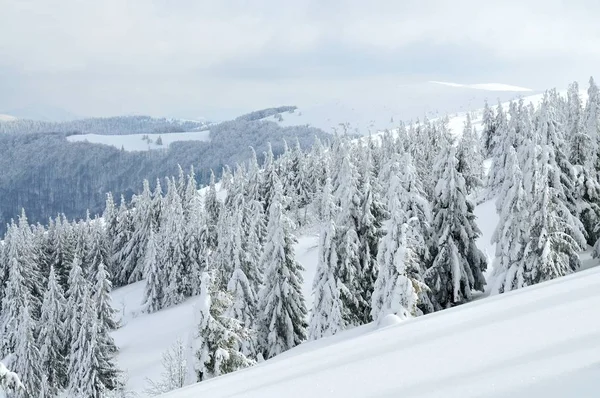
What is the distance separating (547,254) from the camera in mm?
20641

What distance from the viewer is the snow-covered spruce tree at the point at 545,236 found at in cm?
2083

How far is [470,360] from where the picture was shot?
572 cm

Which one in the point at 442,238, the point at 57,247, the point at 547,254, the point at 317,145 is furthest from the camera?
the point at 317,145

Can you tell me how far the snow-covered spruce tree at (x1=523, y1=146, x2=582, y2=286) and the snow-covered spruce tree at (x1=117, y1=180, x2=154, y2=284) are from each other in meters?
47.8

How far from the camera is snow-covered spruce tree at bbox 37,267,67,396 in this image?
3438 centimetres

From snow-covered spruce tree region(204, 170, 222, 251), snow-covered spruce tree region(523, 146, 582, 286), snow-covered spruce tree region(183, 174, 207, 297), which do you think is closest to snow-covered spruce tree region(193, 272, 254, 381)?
snow-covered spruce tree region(523, 146, 582, 286)

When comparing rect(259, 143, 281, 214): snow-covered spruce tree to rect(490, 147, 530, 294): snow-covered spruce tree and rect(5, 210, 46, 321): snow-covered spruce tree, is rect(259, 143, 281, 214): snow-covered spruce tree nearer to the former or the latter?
rect(5, 210, 46, 321): snow-covered spruce tree

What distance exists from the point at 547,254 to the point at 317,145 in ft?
214

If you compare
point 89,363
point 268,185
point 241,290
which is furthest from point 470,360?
point 268,185

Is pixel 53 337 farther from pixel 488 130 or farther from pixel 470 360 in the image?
pixel 488 130

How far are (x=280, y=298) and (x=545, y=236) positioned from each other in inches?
555

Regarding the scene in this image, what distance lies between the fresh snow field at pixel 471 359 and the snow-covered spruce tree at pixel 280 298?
62.8ft

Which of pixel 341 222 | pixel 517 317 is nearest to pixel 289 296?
pixel 341 222

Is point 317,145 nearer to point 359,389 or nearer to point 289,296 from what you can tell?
point 289,296
